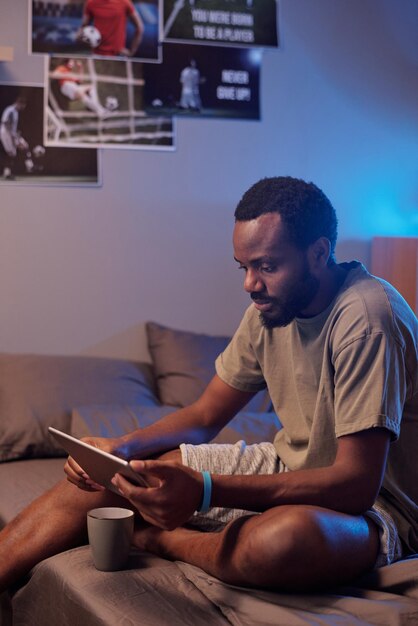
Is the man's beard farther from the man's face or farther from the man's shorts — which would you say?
the man's shorts

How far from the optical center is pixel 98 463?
155 cm

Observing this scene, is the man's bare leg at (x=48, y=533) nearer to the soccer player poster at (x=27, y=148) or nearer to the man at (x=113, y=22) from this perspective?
the soccer player poster at (x=27, y=148)

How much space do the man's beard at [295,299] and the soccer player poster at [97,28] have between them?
1.72 meters

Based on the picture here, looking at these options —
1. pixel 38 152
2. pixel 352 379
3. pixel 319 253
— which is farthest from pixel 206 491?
pixel 38 152

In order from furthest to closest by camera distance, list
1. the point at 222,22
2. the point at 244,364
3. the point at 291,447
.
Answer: the point at 222,22
the point at 244,364
the point at 291,447

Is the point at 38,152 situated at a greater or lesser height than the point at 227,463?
greater

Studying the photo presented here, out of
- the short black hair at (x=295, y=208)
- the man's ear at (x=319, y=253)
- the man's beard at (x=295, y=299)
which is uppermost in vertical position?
the short black hair at (x=295, y=208)

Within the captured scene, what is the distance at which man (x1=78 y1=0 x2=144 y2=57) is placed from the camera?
124 inches

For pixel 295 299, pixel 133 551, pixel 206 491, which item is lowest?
pixel 133 551

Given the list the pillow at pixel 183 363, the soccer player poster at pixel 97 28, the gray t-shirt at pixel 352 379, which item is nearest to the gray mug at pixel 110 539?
the gray t-shirt at pixel 352 379

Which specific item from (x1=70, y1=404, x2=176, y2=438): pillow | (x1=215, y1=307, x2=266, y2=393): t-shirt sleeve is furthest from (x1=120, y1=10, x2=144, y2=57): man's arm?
(x1=215, y1=307, x2=266, y2=393): t-shirt sleeve

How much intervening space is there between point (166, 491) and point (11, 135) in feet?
6.43

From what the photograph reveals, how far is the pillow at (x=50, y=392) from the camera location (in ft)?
8.86

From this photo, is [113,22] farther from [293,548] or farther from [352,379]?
[293,548]
